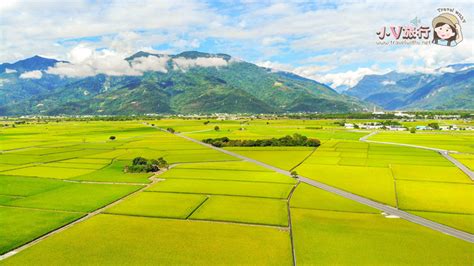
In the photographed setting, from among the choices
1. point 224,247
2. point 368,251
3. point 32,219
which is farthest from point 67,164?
point 368,251

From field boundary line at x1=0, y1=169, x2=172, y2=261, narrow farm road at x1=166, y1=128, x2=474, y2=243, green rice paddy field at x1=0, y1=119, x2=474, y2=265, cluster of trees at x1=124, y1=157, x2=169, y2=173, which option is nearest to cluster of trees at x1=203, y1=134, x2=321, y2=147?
green rice paddy field at x1=0, y1=119, x2=474, y2=265

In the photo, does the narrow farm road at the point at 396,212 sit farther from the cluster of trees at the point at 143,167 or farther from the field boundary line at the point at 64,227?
the cluster of trees at the point at 143,167

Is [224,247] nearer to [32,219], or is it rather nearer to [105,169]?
[32,219]

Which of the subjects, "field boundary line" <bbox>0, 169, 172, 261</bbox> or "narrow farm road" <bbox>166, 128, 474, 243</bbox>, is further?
"narrow farm road" <bbox>166, 128, 474, 243</bbox>

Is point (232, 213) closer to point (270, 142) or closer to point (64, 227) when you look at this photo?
point (64, 227)

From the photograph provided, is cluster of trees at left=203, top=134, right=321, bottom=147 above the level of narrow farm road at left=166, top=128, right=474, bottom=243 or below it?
above

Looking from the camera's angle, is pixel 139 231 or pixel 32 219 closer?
pixel 139 231

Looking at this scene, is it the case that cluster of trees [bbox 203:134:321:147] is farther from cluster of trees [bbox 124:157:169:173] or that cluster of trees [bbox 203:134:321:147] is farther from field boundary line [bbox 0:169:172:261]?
field boundary line [bbox 0:169:172:261]

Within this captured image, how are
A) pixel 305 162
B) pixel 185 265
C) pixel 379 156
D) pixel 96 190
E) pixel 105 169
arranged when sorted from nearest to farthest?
pixel 185 265, pixel 96 190, pixel 105 169, pixel 305 162, pixel 379 156
